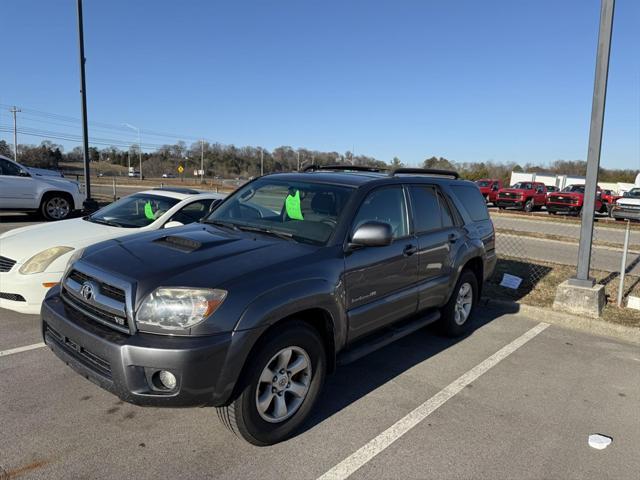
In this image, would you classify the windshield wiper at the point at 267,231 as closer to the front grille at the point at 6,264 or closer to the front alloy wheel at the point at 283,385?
the front alloy wheel at the point at 283,385

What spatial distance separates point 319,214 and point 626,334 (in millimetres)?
4352

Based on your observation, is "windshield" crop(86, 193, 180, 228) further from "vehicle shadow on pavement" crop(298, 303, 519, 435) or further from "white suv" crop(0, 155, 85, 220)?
"white suv" crop(0, 155, 85, 220)

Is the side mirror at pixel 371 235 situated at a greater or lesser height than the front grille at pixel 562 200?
greater

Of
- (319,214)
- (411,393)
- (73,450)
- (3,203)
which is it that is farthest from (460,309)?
(3,203)

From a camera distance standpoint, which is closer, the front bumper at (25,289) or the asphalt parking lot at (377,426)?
the asphalt parking lot at (377,426)

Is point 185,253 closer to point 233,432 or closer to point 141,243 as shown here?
point 141,243

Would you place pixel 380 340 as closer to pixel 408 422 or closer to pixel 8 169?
pixel 408 422

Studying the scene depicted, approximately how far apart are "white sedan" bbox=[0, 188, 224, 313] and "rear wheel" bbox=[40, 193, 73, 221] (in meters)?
7.92

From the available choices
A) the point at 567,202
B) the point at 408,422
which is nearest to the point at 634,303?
the point at 408,422

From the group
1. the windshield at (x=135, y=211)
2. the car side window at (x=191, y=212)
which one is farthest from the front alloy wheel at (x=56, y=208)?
the car side window at (x=191, y=212)

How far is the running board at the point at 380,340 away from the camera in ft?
12.0

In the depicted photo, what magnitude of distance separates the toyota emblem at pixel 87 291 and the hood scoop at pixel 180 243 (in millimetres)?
583

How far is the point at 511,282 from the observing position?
7555 millimetres

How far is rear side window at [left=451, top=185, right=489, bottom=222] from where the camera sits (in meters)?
5.63
